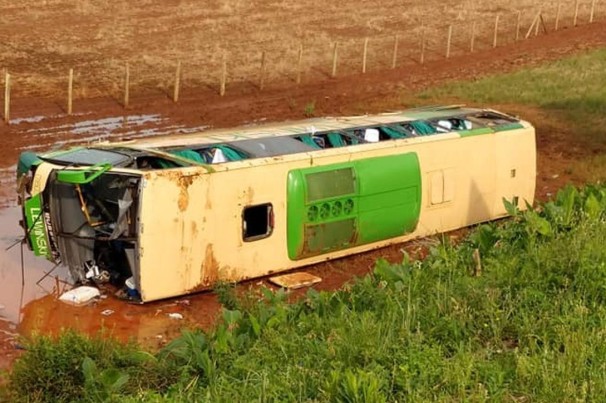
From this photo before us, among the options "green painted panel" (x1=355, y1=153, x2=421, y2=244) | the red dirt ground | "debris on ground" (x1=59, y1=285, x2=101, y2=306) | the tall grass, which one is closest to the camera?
the tall grass

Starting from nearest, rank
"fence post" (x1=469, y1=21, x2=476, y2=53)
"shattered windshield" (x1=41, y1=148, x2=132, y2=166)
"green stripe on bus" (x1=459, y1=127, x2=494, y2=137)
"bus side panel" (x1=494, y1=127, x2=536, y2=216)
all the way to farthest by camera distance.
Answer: "shattered windshield" (x1=41, y1=148, x2=132, y2=166) < "green stripe on bus" (x1=459, y1=127, x2=494, y2=137) < "bus side panel" (x1=494, y1=127, x2=536, y2=216) < "fence post" (x1=469, y1=21, x2=476, y2=53)

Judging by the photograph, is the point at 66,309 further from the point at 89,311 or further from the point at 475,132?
the point at 475,132

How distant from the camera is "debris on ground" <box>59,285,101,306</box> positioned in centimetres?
1306

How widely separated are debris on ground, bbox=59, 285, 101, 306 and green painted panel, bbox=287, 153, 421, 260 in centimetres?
289

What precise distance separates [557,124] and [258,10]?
22709 millimetres

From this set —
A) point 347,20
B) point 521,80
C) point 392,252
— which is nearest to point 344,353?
point 392,252

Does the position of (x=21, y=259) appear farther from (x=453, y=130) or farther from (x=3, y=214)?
(x=453, y=130)

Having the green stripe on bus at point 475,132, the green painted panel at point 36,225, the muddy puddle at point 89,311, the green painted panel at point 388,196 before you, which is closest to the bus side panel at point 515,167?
the green stripe on bus at point 475,132

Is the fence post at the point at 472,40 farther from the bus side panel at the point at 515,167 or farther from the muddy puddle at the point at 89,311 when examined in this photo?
the muddy puddle at the point at 89,311

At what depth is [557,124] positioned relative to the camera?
24.6m

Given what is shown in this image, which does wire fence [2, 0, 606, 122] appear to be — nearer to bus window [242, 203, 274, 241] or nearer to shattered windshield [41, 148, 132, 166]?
shattered windshield [41, 148, 132, 166]

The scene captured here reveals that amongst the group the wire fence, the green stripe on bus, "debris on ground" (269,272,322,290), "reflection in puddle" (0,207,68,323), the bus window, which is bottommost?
the wire fence

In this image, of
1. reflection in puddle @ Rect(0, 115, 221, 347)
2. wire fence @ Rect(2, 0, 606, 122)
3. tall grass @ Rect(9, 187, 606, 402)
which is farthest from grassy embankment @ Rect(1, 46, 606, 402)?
wire fence @ Rect(2, 0, 606, 122)

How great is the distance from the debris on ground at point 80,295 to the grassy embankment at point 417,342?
3.98m
